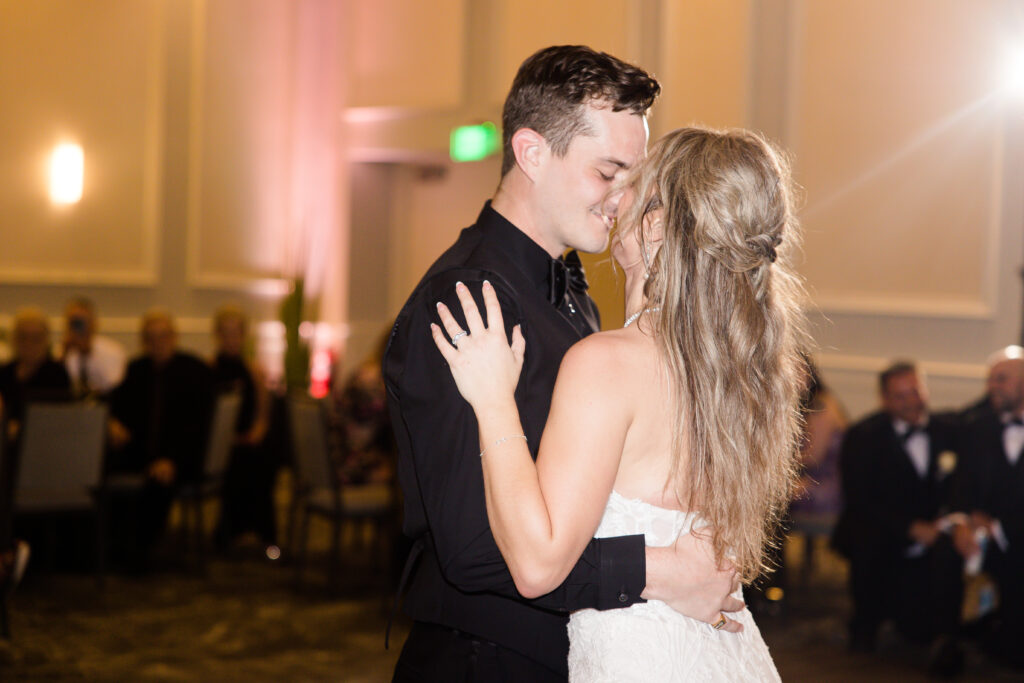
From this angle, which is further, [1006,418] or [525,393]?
[1006,418]

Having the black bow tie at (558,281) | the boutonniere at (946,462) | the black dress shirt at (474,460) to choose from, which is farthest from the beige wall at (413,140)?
the black dress shirt at (474,460)

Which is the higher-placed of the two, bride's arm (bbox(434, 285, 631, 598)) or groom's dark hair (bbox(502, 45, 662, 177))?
groom's dark hair (bbox(502, 45, 662, 177))

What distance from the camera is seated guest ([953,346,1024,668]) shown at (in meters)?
4.57

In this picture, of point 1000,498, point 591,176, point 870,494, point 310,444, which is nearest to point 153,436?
point 310,444

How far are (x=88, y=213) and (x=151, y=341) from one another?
252cm

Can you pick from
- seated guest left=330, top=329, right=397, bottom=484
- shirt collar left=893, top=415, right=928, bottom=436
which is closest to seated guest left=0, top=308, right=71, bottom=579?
seated guest left=330, top=329, right=397, bottom=484

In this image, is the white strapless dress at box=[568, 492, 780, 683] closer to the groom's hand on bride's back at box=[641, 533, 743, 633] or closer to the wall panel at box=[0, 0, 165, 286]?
the groom's hand on bride's back at box=[641, 533, 743, 633]

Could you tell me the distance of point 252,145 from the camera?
8.63 m

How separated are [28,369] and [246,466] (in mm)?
1307

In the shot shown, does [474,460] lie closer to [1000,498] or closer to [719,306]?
[719,306]

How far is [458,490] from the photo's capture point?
4.74 feet

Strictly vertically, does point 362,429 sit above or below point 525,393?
below

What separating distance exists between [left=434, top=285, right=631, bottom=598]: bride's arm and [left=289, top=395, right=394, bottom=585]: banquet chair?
381 cm

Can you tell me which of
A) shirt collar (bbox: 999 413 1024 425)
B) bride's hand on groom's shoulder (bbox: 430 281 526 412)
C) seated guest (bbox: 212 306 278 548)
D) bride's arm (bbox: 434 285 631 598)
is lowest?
seated guest (bbox: 212 306 278 548)
